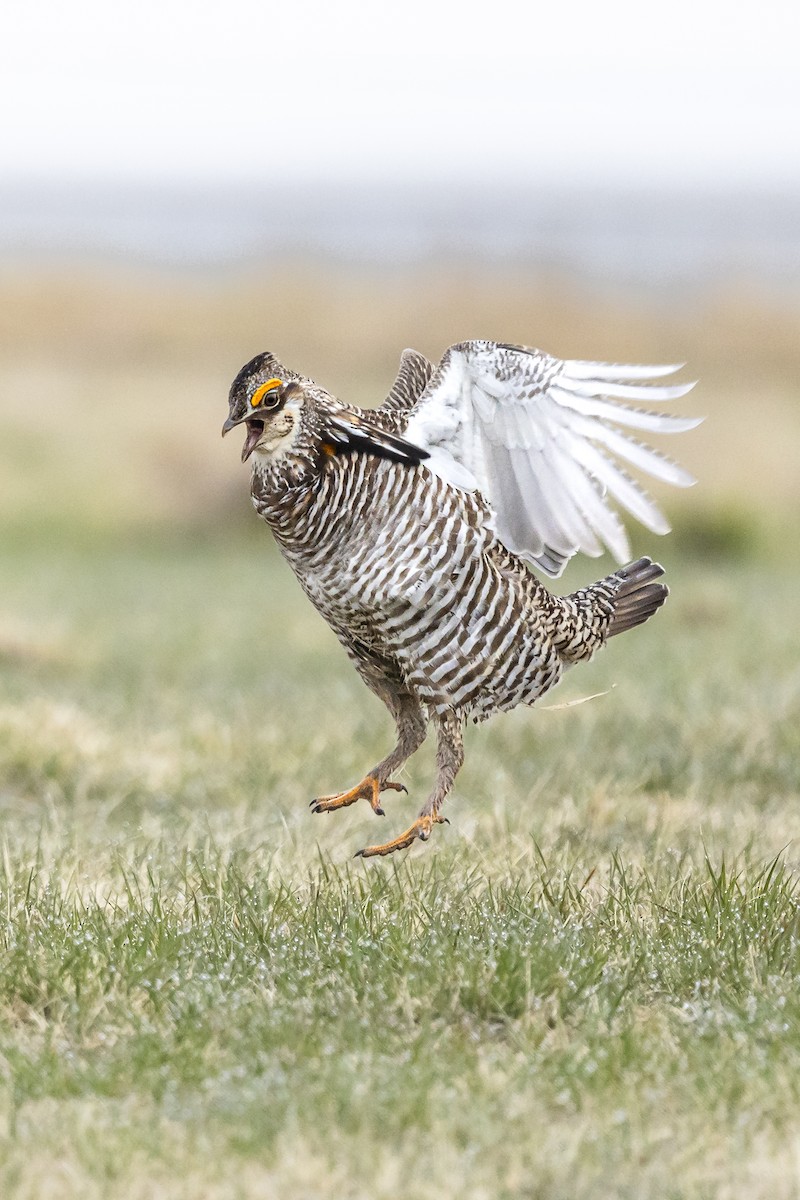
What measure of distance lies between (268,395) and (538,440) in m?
0.69

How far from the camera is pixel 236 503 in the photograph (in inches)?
684

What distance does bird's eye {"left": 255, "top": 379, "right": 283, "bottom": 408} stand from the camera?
3525 mm

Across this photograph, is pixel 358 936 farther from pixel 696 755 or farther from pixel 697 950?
pixel 696 755

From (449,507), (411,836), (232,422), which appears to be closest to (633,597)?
(449,507)

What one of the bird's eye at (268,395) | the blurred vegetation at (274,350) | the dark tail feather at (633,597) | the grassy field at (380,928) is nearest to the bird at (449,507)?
the bird's eye at (268,395)

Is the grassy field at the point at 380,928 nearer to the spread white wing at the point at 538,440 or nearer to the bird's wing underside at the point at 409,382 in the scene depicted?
the spread white wing at the point at 538,440

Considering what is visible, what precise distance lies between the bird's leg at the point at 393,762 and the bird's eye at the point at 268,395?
32.9 inches

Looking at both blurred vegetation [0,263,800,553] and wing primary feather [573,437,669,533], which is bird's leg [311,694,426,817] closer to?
wing primary feather [573,437,669,533]

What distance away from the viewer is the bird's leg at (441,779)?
3.74 meters

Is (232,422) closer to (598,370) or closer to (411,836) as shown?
(598,370)

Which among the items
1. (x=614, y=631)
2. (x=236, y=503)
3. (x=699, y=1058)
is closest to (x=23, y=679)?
(x=614, y=631)

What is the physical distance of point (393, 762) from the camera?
13.1ft

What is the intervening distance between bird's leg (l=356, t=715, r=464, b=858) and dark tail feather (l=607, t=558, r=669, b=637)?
2.35 feet

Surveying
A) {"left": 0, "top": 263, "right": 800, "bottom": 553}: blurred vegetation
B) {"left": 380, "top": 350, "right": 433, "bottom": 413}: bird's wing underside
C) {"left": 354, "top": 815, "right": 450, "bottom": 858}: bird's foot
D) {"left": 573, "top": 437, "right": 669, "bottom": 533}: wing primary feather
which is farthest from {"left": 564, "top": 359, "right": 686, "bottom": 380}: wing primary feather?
{"left": 0, "top": 263, "right": 800, "bottom": 553}: blurred vegetation
